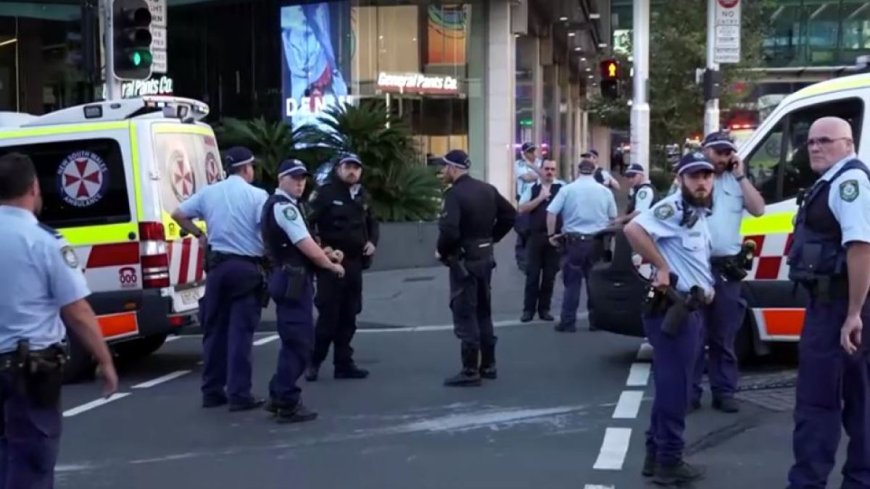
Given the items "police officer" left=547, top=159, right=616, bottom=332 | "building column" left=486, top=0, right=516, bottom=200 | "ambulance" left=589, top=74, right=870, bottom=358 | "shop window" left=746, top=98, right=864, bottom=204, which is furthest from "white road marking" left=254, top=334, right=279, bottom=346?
"building column" left=486, top=0, right=516, bottom=200

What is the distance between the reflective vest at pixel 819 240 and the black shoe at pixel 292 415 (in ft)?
12.3

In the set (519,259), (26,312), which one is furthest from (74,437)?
(519,259)

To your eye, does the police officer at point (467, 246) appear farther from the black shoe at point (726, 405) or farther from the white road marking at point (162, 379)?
the white road marking at point (162, 379)

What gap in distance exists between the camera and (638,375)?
10.2 metres

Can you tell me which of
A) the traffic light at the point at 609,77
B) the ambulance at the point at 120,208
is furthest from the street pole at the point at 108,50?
the traffic light at the point at 609,77

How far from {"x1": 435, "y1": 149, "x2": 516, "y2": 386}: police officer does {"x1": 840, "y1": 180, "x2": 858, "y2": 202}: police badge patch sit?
414 centimetres

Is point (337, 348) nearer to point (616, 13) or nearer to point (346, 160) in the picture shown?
point (346, 160)

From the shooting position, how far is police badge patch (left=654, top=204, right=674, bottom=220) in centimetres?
696

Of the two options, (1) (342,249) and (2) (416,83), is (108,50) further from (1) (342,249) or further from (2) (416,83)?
(2) (416,83)

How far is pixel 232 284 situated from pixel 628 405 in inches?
116

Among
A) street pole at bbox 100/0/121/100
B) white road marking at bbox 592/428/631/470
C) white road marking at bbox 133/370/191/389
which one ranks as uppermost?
street pole at bbox 100/0/121/100

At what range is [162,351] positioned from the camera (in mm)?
12688

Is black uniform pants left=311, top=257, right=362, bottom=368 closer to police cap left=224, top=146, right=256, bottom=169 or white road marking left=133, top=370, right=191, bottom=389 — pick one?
police cap left=224, top=146, right=256, bottom=169

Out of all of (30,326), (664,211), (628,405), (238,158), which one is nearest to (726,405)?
(628,405)
